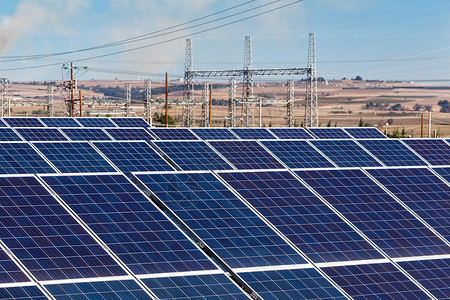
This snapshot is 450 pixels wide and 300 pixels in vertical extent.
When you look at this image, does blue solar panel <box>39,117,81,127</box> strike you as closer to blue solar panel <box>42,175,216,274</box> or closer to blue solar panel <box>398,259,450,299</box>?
blue solar panel <box>42,175,216,274</box>

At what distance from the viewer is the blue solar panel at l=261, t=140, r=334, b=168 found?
3569 cm

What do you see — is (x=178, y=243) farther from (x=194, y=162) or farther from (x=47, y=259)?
(x=194, y=162)

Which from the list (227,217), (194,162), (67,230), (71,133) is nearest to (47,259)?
(67,230)

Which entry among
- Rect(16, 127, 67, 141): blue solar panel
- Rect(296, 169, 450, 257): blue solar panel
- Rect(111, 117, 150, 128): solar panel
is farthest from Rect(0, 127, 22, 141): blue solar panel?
Rect(296, 169, 450, 257): blue solar panel

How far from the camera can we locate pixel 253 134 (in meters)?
51.1

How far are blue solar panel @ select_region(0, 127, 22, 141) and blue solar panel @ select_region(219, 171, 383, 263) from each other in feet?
73.0

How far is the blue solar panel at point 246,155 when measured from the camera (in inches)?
1373

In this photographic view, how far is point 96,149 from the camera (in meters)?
36.1

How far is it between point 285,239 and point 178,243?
3786mm

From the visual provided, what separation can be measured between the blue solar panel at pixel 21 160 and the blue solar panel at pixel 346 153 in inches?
525

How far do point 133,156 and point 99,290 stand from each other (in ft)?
51.9

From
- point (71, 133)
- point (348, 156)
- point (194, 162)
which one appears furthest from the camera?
point (71, 133)

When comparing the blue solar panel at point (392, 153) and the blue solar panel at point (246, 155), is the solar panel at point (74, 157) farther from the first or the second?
the blue solar panel at point (392, 153)

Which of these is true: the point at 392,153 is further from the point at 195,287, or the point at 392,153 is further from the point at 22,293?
the point at 22,293
